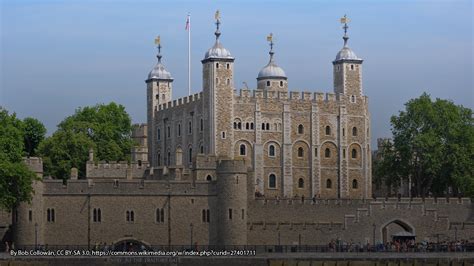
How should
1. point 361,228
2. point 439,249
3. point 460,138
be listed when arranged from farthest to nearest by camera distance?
point 460,138 → point 361,228 → point 439,249

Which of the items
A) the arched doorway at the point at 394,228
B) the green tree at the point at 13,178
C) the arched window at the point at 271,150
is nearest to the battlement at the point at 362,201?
the arched doorway at the point at 394,228

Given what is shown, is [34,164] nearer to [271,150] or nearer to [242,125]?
[242,125]

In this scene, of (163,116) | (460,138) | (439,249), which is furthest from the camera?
(163,116)

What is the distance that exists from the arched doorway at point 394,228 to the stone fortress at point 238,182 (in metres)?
0.07

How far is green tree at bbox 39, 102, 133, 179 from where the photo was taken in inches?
4102

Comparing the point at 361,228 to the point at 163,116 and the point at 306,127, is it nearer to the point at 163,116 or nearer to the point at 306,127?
the point at 306,127

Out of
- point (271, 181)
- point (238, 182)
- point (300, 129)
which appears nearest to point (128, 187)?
point (238, 182)

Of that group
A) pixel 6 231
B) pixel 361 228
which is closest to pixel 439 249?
pixel 361 228

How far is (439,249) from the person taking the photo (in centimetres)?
8381

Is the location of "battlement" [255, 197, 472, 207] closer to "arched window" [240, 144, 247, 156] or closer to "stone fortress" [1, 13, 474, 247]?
"stone fortress" [1, 13, 474, 247]

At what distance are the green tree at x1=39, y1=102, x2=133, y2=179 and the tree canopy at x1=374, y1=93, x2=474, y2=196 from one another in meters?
21.6

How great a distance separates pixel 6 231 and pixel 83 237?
5311mm

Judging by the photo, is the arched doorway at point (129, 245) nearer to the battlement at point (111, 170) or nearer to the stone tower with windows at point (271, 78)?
the battlement at point (111, 170)

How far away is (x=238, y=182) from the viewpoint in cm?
8631
